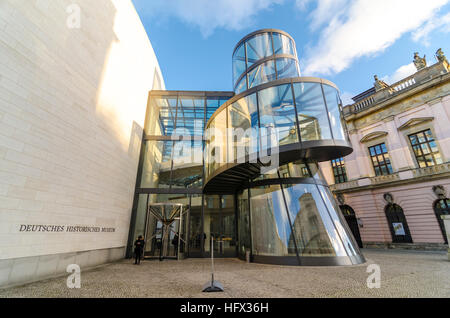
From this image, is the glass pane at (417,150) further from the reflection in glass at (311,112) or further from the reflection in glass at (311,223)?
the reflection in glass at (311,112)

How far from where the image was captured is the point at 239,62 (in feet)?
51.5

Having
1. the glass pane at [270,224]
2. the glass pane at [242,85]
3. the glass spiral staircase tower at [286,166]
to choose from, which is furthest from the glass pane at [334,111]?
the glass pane at [242,85]

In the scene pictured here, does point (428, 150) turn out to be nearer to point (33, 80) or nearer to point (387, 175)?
point (387, 175)

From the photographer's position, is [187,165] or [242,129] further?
[187,165]

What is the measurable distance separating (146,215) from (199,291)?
9.07 metres

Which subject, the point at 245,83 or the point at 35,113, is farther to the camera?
the point at 245,83

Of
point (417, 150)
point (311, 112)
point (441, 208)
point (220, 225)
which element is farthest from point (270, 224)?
point (417, 150)

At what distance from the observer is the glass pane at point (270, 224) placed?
869 cm

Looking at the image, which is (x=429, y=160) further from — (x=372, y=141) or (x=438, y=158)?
(x=372, y=141)

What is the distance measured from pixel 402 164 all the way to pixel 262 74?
1467 cm

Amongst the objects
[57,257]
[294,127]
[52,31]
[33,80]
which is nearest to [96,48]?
[52,31]

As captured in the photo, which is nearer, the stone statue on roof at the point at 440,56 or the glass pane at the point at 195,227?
the glass pane at the point at 195,227

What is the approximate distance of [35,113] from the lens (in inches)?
262

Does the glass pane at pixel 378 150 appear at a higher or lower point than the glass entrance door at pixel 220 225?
higher
